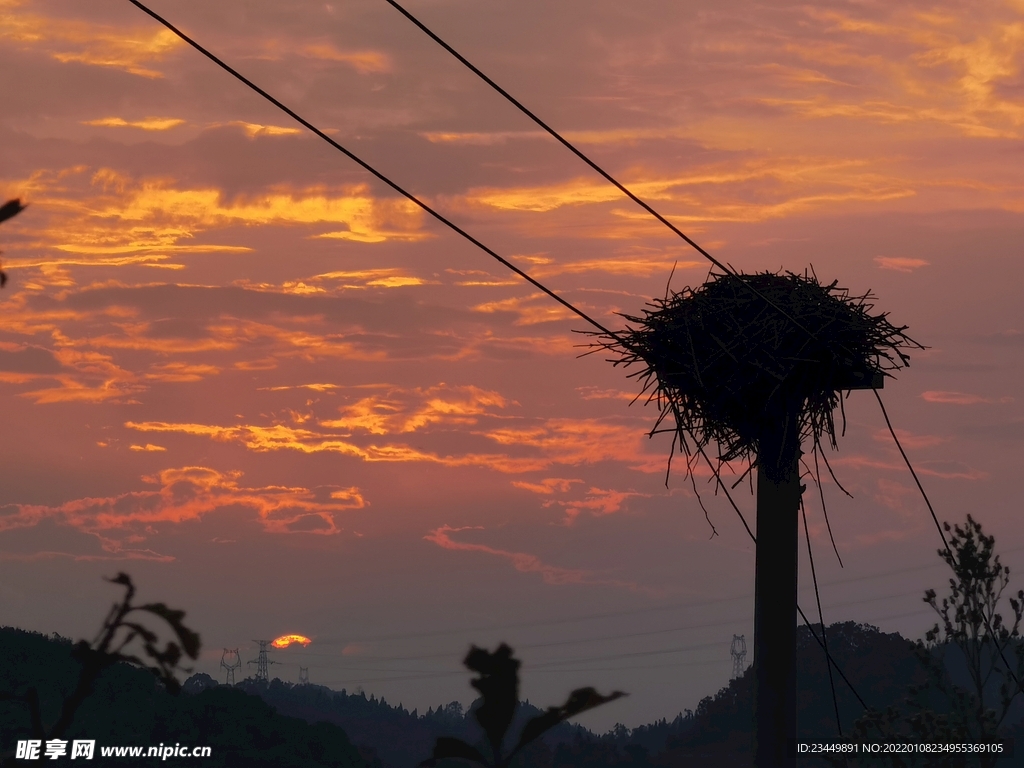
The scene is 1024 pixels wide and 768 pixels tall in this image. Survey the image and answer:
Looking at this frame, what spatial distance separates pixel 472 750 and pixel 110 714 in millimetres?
55362

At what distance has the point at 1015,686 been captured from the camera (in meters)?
14.4

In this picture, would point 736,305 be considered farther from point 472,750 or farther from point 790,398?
point 472,750

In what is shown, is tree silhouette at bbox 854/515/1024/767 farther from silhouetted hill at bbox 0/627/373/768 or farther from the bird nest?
silhouetted hill at bbox 0/627/373/768

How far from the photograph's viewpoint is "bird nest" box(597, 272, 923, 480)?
7.27 metres

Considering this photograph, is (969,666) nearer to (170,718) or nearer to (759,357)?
(759,357)

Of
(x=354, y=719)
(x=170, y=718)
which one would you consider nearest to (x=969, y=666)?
(x=170, y=718)

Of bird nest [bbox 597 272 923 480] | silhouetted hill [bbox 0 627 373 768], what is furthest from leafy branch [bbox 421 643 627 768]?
silhouetted hill [bbox 0 627 373 768]

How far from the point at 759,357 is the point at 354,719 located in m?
110

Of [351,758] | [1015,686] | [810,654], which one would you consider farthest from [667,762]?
[1015,686]

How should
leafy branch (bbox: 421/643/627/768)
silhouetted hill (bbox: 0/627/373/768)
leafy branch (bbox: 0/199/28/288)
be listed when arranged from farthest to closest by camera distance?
silhouetted hill (bbox: 0/627/373/768), leafy branch (bbox: 421/643/627/768), leafy branch (bbox: 0/199/28/288)

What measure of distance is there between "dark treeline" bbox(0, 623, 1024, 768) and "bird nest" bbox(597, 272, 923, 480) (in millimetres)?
28741

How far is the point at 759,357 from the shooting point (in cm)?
730

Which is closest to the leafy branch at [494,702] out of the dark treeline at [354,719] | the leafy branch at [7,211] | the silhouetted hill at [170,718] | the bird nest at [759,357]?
the bird nest at [759,357]

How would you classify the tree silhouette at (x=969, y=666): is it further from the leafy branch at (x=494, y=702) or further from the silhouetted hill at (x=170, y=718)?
the silhouetted hill at (x=170, y=718)
